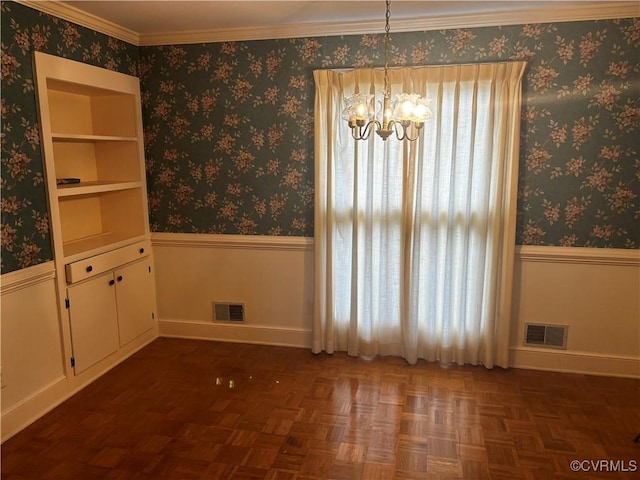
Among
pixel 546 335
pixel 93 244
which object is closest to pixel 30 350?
pixel 93 244

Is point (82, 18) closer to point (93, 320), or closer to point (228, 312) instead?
point (93, 320)

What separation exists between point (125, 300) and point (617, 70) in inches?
151

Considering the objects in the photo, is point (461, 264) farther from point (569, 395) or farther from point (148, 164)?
point (148, 164)

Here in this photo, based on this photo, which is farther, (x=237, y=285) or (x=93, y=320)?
(x=237, y=285)

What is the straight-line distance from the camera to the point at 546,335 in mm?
3498

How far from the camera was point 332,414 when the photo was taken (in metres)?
2.95

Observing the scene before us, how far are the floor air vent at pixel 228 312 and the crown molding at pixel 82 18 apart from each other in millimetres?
2219

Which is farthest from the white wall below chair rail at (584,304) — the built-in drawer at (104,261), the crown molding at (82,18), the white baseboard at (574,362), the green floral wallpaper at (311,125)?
the crown molding at (82,18)

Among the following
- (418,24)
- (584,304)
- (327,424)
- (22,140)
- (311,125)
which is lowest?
(327,424)

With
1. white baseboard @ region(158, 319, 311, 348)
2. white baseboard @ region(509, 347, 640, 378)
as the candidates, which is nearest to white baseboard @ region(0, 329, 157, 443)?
white baseboard @ region(158, 319, 311, 348)

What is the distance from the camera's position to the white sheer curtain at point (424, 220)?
3.28 m

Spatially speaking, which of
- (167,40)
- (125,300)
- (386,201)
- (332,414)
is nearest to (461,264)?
(386,201)

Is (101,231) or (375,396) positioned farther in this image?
(101,231)

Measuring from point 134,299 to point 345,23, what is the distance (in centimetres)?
265
